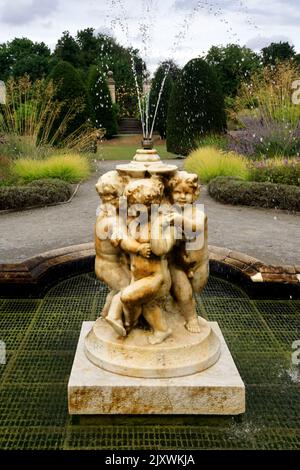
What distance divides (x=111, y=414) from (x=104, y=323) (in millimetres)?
582

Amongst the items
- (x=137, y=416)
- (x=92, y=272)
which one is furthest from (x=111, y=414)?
(x=92, y=272)

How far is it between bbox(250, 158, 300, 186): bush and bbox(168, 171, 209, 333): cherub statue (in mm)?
7070

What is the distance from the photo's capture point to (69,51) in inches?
1501

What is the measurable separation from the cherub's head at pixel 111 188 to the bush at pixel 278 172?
23.8 feet

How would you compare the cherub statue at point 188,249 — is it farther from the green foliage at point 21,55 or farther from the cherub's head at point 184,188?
the green foliage at point 21,55

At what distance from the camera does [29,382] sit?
3312 mm

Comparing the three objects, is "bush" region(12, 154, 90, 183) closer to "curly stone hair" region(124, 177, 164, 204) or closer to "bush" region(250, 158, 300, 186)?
"bush" region(250, 158, 300, 186)

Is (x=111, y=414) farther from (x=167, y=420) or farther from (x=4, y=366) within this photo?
(x=4, y=366)

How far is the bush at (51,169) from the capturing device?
10617 millimetres

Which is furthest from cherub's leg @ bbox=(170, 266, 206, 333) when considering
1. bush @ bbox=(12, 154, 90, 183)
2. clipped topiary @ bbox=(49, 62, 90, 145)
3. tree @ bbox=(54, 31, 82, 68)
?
tree @ bbox=(54, 31, 82, 68)

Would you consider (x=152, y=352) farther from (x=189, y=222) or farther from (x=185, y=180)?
(x=185, y=180)

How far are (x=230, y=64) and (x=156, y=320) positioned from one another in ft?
93.9

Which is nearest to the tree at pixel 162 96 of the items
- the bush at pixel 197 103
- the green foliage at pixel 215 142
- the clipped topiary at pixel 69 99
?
the bush at pixel 197 103

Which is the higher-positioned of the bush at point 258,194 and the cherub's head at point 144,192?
the cherub's head at point 144,192
